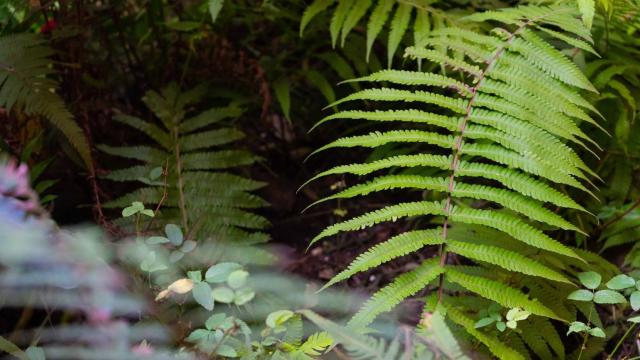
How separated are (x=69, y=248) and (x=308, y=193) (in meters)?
1.53

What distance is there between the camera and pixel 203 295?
1.14 meters

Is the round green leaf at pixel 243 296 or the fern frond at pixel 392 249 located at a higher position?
the round green leaf at pixel 243 296

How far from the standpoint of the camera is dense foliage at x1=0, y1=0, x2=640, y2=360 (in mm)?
1203

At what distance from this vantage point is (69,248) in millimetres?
1005

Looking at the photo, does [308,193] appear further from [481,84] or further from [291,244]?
[481,84]

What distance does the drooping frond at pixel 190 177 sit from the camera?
1941mm

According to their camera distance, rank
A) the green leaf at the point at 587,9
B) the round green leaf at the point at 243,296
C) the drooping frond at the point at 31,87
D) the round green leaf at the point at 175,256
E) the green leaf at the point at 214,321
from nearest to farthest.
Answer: the round green leaf at the point at 243,296 → the green leaf at the point at 214,321 → the round green leaf at the point at 175,256 → the green leaf at the point at 587,9 → the drooping frond at the point at 31,87

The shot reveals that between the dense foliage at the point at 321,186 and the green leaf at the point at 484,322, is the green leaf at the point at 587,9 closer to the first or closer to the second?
the dense foliage at the point at 321,186

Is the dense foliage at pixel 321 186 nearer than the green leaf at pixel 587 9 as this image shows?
Yes

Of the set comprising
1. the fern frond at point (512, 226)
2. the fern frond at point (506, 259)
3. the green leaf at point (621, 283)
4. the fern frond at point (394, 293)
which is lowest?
the fern frond at point (394, 293)

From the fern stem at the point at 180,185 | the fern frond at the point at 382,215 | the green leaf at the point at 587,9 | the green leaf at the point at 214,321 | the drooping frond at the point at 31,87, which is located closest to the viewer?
the green leaf at the point at 214,321

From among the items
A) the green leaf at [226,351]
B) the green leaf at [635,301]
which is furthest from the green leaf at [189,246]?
the green leaf at [635,301]

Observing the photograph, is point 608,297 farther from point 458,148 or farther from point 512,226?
point 458,148

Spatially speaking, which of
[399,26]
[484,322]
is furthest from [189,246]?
[399,26]
